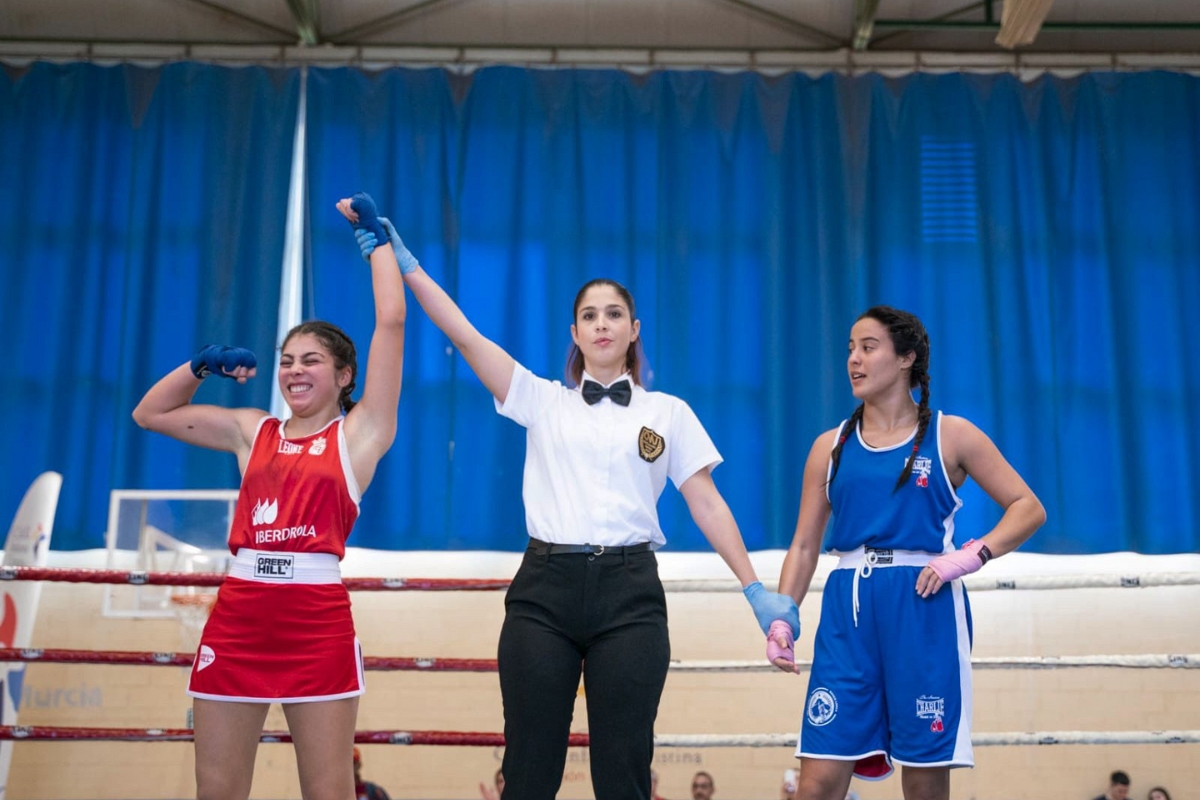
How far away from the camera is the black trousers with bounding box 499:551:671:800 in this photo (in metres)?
2.31

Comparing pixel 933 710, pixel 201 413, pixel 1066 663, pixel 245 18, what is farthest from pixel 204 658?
pixel 245 18

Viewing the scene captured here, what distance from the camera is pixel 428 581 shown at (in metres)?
4.00

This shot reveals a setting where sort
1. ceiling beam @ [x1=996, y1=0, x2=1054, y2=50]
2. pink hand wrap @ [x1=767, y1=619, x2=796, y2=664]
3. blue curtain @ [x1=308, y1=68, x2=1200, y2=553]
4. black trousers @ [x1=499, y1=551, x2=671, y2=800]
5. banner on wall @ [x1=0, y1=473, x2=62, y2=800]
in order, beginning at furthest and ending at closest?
blue curtain @ [x1=308, y1=68, x2=1200, y2=553]
ceiling beam @ [x1=996, y1=0, x2=1054, y2=50]
banner on wall @ [x1=0, y1=473, x2=62, y2=800]
pink hand wrap @ [x1=767, y1=619, x2=796, y2=664]
black trousers @ [x1=499, y1=551, x2=671, y2=800]

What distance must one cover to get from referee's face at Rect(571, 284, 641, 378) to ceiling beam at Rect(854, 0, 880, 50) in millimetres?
4687

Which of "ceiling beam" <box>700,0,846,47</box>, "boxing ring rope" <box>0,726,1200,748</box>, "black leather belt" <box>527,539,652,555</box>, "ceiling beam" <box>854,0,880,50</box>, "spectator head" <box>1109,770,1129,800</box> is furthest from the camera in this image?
"ceiling beam" <box>700,0,846,47</box>

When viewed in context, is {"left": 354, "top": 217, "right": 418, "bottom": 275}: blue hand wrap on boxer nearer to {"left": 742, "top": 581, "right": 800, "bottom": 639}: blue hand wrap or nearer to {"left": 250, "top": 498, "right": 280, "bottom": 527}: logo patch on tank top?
{"left": 250, "top": 498, "right": 280, "bottom": 527}: logo patch on tank top

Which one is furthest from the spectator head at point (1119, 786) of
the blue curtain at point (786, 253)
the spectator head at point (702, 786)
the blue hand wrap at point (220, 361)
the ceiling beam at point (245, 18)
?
the ceiling beam at point (245, 18)

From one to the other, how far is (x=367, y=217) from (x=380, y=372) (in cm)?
38

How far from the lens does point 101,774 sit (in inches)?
253

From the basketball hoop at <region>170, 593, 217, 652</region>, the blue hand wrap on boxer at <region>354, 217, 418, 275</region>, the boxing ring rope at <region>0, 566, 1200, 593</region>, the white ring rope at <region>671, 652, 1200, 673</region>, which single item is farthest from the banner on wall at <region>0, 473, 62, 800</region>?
the blue hand wrap on boxer at <region>354, 217, 418, 275</region>

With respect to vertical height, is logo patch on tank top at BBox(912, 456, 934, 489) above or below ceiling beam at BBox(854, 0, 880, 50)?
below

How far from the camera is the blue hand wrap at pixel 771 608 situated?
268cm

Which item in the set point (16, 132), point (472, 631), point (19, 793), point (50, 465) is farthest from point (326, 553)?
point (16, 132)

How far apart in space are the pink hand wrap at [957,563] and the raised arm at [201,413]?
1.67 meters
